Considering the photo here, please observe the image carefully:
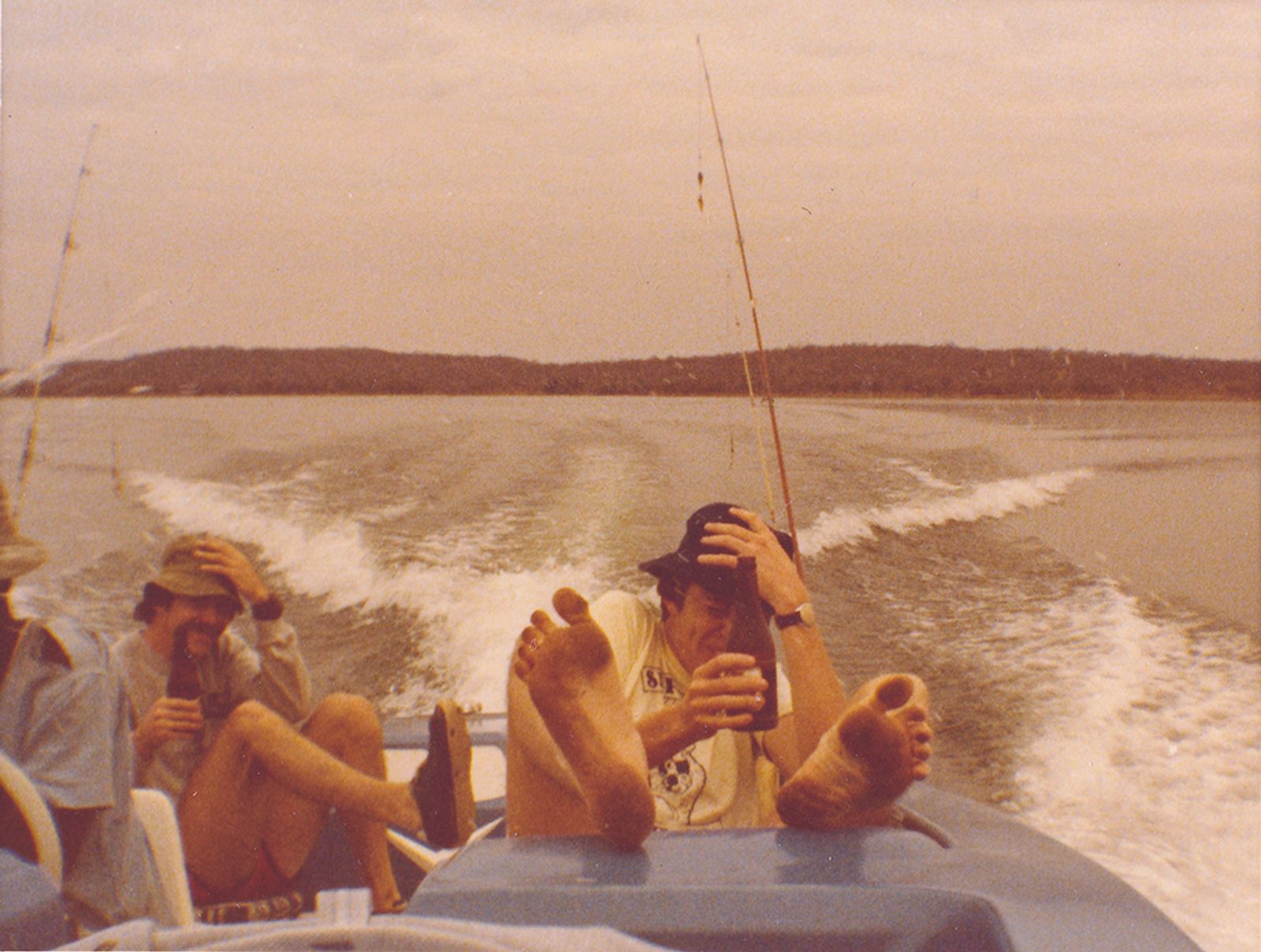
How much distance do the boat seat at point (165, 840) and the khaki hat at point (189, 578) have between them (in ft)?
1.36

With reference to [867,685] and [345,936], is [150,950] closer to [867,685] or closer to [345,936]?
[345,936]

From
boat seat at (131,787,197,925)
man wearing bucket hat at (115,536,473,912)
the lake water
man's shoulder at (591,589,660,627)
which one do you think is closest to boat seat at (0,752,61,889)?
boat seat at (131,787,197,925)

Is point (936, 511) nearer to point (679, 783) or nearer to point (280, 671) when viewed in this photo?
point (280, 671)

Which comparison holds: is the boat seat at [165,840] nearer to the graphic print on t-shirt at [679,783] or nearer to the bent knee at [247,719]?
the bent knee at [247,719]

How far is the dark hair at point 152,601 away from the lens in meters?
1.93

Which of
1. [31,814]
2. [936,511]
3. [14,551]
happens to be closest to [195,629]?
[14,551]

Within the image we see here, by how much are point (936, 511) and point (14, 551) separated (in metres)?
7.20

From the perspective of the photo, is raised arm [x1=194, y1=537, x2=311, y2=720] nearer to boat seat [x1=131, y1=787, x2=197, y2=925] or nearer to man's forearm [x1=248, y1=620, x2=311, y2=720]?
man's forearm [x1=248, y1=620, x2=311, y2=720]

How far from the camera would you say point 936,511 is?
314 inches

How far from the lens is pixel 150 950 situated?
2.83 feet

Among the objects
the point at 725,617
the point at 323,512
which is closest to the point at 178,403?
the point at 323,512

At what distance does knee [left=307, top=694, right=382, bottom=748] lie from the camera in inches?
80.7

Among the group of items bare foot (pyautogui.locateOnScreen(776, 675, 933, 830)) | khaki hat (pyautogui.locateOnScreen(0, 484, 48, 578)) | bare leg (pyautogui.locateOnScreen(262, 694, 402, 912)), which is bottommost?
bare leg (pyautogui.locateOnScreen(262, 694, 402, 912))

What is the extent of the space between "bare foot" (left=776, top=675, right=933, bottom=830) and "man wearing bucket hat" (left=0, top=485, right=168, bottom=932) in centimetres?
74
